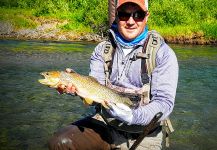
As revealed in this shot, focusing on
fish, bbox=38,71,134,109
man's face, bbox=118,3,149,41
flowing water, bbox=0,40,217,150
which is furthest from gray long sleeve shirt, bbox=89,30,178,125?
flowing water, bbox=0,40,217,150

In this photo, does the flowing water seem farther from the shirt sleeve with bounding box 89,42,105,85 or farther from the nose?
the nose

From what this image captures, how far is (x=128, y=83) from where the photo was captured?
4.46m

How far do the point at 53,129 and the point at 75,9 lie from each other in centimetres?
3582

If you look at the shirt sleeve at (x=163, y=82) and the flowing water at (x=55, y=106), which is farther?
the flowing water at (x=55, y=106)

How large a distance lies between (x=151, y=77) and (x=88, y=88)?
2.48ft

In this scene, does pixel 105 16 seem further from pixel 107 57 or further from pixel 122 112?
pixel 122 112

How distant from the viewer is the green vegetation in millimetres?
33312

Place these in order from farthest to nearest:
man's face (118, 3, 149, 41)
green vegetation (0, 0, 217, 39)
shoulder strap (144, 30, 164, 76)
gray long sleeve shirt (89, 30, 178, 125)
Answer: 1. green vegetation (0, 0, 217, 39)
2. man's face (118, 3, 149, 41)
3. shoulder strap (144, 30, 164, 76)
4. gray long sleeve shirt (89, 30, 178, 125)

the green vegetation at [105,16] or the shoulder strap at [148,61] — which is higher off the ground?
the shoulder strap at [148,61]

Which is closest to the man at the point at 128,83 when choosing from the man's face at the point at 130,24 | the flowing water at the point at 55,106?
the man's face at the point at 130,24

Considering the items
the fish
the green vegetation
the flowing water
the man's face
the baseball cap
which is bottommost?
the green vegetation

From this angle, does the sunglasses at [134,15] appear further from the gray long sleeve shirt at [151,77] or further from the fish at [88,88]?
the fish at [88,88]

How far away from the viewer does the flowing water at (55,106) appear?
25.0 feet

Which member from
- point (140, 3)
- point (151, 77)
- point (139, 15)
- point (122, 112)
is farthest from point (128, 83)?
point (140, 3)
